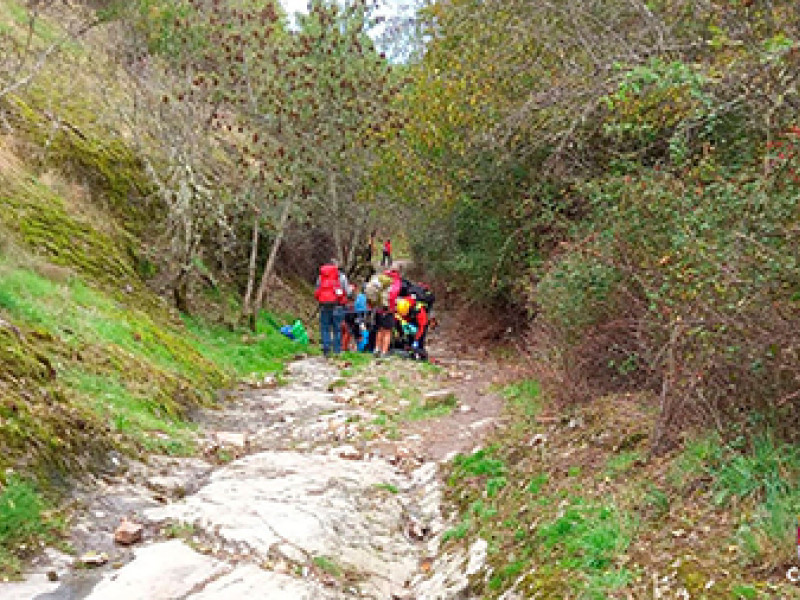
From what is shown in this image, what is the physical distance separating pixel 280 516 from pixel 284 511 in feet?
0.36

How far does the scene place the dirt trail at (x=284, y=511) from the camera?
452cm

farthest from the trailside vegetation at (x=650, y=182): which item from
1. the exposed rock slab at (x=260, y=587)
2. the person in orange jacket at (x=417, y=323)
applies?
the exposed rock slab at (x=260, y=587)

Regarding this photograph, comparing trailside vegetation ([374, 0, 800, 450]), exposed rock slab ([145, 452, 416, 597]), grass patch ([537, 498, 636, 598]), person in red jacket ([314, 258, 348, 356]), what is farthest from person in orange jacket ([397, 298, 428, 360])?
grass patch ([537, 498, 636, 598])

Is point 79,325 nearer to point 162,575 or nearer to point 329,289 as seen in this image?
point 162,575

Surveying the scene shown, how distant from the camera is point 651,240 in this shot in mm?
7004

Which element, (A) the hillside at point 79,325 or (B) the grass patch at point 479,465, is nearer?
(A) the hillside at point 79,325

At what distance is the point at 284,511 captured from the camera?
578cm

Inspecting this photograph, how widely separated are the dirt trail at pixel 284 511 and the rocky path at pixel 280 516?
1 centimetres

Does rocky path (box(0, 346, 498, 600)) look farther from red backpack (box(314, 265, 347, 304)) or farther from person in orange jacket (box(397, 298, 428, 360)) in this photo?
person in orange jacket (box(397, 298, 428, 360))

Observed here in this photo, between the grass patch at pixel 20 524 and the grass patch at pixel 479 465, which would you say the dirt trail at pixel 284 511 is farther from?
the grass patch at pixel 479 465

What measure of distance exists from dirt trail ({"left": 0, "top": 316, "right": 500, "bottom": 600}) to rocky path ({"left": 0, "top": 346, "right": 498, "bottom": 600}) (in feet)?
0.04

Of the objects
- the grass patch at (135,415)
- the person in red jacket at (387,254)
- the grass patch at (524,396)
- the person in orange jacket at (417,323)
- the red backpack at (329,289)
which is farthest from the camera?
the person in red jacket at (387,254)

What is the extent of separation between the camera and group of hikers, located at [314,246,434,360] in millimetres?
14570

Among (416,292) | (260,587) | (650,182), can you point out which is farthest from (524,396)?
(416,292)
